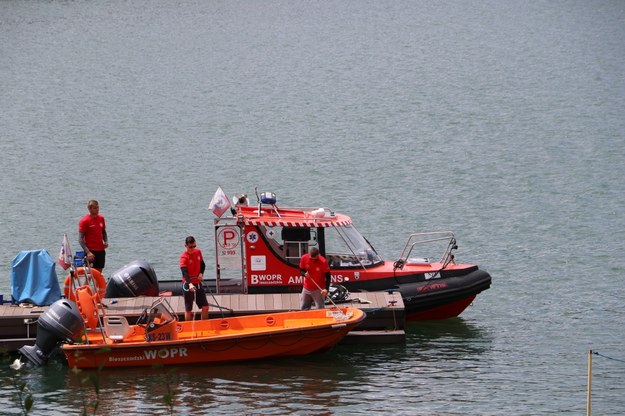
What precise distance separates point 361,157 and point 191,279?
794 inches

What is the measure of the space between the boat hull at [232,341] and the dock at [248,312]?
1.62 ft

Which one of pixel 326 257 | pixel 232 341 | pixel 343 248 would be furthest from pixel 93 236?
pixel 343 248

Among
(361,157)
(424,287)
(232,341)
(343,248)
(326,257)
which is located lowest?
(232,341)

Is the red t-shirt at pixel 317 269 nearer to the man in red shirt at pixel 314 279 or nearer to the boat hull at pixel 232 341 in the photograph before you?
the man in red shirt at pixel 314 279

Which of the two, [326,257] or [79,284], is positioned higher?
[326,257]

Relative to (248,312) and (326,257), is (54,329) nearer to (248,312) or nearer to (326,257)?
(248,312)

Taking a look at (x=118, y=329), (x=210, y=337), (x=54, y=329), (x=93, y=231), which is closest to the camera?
(x=54, y=329)

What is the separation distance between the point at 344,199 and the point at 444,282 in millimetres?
12719

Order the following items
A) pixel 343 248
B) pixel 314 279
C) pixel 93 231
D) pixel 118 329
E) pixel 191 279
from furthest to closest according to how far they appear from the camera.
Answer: pixel 343 248 < pixel 93 231 < pixel 314 279 < pixel 191 279 < pixel 118 329

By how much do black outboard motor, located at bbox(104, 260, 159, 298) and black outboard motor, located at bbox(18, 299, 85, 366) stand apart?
2024 millimetres

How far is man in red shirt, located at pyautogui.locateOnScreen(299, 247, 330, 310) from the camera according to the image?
65.6ft

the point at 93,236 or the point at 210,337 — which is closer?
the point at 210,337

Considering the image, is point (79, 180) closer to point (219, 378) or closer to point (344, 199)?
point (344, 199)

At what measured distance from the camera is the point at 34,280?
2061 cm
